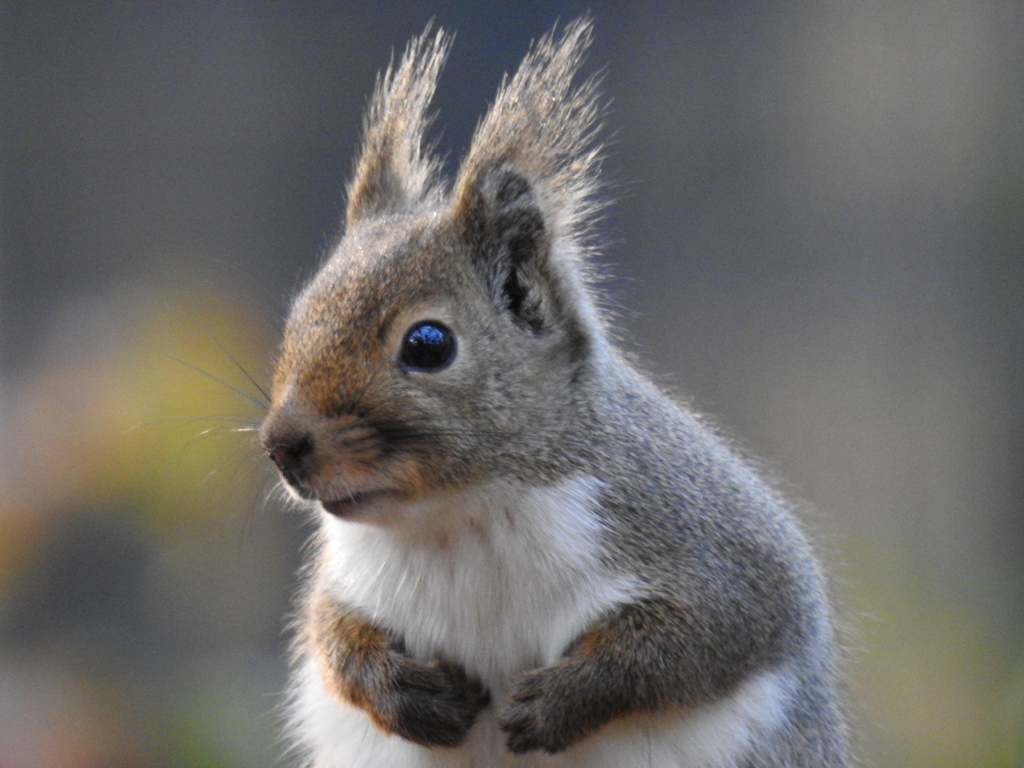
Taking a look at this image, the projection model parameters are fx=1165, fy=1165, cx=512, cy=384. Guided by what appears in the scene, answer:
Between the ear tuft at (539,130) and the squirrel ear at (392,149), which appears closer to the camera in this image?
the ear tuft at (539,130)

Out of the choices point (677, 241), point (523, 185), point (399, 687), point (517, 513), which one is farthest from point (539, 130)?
point (677, 241)

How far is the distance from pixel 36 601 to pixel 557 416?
8.01 ft

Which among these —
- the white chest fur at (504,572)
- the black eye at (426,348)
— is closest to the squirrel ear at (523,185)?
the black eye at (426,348)

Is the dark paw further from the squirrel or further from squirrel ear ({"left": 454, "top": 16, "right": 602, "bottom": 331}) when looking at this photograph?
squirrel ear ({"left": 454, "top": 16, "right": 602, "bottom": 331})

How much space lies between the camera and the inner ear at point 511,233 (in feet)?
4.95

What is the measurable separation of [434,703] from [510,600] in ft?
0.51

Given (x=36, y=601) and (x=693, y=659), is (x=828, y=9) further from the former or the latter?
(x=36, y=601)

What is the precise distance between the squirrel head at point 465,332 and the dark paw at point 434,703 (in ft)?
0.79

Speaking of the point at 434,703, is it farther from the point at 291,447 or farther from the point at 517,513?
the point at 291,447

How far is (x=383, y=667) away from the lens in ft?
4.80

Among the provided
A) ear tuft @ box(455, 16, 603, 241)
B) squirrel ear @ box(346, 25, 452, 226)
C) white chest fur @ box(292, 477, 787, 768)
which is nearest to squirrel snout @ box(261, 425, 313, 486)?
white chest fur @ box(292, 477, 787, 768)

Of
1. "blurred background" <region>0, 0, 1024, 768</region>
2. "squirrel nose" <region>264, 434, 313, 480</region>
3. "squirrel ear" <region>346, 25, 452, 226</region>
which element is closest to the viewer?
"squirrel nose" <region>264, 434, 313, 480</region>

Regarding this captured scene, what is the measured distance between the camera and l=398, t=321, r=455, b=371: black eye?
1.39 meters

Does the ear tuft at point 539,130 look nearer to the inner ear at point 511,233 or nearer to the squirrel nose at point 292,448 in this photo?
the inner ear at point 511,233
